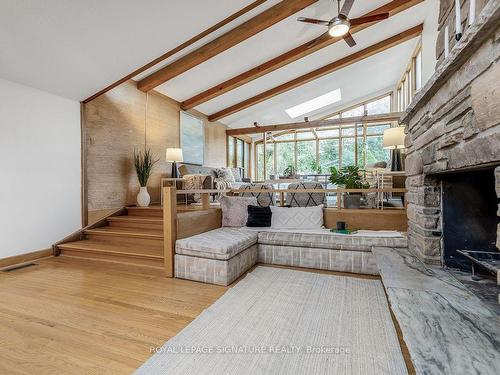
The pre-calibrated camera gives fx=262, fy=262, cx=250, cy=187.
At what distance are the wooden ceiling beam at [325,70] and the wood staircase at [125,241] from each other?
13.8ft

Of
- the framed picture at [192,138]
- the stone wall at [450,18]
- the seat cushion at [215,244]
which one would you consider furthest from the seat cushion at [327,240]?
the framed picture at [192,138]

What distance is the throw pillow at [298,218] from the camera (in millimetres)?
3475

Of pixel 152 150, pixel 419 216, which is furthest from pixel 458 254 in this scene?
pixel 152 150

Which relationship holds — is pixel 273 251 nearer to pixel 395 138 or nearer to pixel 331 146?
pixel 395 138

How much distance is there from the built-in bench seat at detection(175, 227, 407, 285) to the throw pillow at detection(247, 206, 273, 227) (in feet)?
0.88

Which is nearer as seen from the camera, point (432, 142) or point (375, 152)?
point (432, 142)

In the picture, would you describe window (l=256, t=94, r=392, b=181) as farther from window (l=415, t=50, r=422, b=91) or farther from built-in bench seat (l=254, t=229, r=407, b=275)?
built-in bench seat (l=254, t=229, r=407, b=275)

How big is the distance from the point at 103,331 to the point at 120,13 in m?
3.12

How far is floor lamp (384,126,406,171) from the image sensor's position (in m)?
4.52

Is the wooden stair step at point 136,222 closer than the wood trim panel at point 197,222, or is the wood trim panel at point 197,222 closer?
the wood trim panel at point 197,222

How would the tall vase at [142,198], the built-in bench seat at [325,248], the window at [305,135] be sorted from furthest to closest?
the window at [305,135] < the tall vase at [142,198] < the built-in bench seat at [325,248]

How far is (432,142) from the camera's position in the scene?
6.09 feet

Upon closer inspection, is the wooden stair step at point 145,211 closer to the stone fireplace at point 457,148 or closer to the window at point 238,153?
the stone fireplace at point 457,148

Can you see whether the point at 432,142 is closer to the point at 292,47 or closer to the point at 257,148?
the point at 292,47
